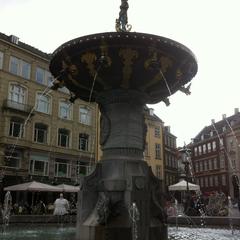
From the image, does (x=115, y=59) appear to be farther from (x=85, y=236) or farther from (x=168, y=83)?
(x=85, y=236)

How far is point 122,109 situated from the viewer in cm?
980

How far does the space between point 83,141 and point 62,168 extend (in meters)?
4.94

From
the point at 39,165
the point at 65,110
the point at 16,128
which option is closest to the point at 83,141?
the point at 65,110

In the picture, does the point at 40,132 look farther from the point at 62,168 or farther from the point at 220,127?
the point at 220,127

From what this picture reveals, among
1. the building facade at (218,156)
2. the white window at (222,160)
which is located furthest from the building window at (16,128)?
the white window at (222,160)

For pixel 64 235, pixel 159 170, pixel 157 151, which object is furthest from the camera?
pixel 159 170

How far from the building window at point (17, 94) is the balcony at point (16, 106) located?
636 mm

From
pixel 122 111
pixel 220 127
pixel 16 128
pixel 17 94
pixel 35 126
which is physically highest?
pixel 220 127

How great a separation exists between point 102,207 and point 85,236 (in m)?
0.71

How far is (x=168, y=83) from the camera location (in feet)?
33.4

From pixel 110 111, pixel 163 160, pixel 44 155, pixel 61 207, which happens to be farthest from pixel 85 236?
pixel 163 160

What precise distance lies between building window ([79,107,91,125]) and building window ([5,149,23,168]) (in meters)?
10.3

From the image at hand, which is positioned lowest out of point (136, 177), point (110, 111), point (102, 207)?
point (102, 207)

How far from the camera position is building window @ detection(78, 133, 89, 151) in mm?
45119
